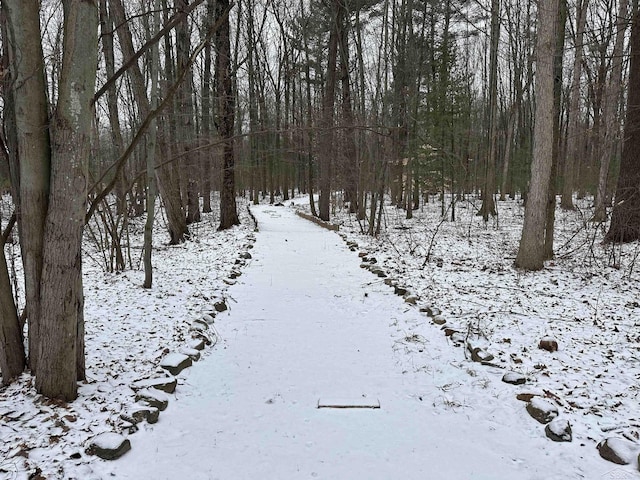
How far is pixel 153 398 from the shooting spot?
3.14 m

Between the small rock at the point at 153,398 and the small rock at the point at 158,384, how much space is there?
89 mm

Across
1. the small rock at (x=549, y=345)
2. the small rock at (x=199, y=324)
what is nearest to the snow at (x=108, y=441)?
the small rock at (x=199, y=324)

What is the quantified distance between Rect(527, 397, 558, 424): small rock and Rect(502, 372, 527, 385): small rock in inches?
14.5

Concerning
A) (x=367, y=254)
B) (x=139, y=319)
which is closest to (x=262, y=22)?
(x=367, y=254)

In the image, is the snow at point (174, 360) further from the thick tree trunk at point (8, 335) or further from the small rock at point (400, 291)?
the small rock at point (400, 291)

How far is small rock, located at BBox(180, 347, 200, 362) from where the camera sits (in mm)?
4000

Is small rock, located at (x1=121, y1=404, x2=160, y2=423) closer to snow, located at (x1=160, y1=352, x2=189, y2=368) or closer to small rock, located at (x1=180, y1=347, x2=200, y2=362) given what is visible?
snow, located at (x1=160, y1=352, x2=189, y2=368)

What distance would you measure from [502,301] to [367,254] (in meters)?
3.94

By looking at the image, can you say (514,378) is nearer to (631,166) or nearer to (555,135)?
(555,135)

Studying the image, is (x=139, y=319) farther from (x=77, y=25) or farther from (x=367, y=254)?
(x=367, y=254)

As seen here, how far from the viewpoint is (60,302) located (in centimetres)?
286

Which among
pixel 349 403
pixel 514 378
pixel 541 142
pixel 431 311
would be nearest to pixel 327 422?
pixel 349 403

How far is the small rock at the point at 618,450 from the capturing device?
248 centimetres

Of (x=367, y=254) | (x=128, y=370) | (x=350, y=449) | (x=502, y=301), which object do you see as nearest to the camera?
(x=350, y=449)
